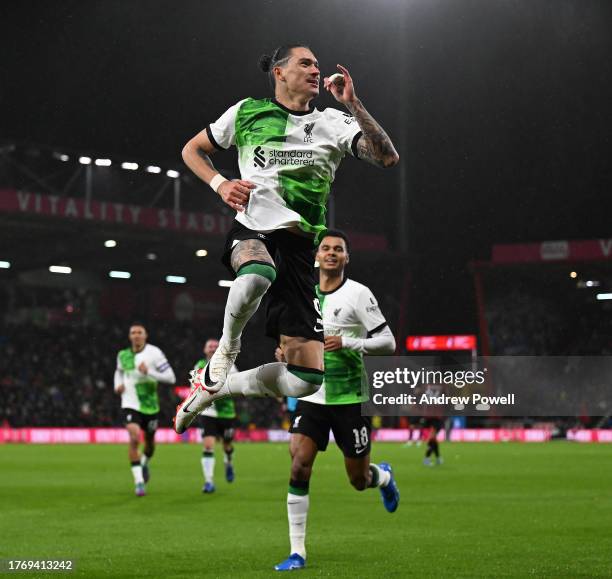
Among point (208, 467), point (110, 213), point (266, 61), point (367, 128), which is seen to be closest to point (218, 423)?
point (208, 467)

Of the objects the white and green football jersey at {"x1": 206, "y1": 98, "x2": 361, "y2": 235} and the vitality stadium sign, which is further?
the vitality stadium sign

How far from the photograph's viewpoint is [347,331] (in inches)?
396

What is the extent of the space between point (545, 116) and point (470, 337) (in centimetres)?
1161

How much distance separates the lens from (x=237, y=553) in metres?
9.45

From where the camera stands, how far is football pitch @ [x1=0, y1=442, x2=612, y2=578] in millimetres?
8672

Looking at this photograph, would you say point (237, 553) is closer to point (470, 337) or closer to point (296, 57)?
point (296, 57)

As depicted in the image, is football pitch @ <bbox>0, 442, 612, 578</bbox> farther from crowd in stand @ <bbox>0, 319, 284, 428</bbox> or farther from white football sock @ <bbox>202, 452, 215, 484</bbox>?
crowd in stand @ <bbox>0, 319, 284, 428</bbox>

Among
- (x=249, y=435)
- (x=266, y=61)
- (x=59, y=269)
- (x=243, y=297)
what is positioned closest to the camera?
(x=243, y=297)

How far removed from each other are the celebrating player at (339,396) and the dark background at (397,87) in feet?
66.1

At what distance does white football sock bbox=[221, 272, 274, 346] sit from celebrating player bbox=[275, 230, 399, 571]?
2.21 metres

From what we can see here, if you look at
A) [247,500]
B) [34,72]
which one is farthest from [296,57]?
[34,72]

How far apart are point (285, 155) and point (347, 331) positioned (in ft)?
11.5

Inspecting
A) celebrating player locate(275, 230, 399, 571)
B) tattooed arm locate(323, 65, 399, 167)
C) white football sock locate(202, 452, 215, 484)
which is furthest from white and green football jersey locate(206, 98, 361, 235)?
white football sock locate(202, 452, 215, 484)

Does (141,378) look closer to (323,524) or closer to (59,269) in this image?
(323,524)
